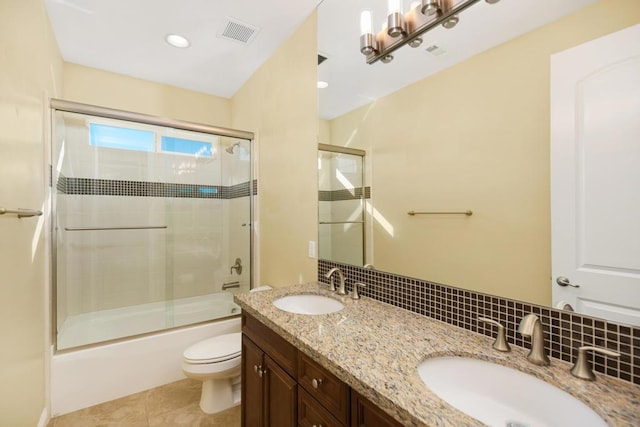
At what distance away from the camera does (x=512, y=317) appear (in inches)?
38.3

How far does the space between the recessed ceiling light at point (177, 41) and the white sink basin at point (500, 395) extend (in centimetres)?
264

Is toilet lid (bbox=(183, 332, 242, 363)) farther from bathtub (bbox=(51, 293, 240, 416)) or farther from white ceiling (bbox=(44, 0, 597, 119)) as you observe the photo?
white ceiling (bbox=(44, 0, 597, 119))

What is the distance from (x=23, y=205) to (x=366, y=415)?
71.8 inches

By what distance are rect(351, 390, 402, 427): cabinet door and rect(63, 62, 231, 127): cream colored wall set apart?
316cm

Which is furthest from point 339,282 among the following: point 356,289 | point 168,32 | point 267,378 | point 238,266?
point 168,32

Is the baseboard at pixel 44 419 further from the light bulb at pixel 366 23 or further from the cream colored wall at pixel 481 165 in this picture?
the light bulb at pixel 366 23

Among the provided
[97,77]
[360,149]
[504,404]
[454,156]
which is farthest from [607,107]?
[97,77]

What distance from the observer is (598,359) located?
31.0 inches

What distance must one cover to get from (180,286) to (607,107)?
3091 millimetres

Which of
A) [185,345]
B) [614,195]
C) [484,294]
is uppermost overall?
[614,195]

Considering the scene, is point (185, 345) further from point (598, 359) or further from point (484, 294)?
point (598, 359)

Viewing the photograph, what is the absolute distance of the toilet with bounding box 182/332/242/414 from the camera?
181cm

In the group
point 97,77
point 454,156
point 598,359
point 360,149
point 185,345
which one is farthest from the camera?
point 97,77

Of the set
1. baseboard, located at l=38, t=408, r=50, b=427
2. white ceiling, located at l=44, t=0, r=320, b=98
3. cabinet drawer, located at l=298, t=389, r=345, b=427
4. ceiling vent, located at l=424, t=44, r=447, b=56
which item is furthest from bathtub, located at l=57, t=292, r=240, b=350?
ceiling vent, located at l=424, t=44, r=447, b=56
